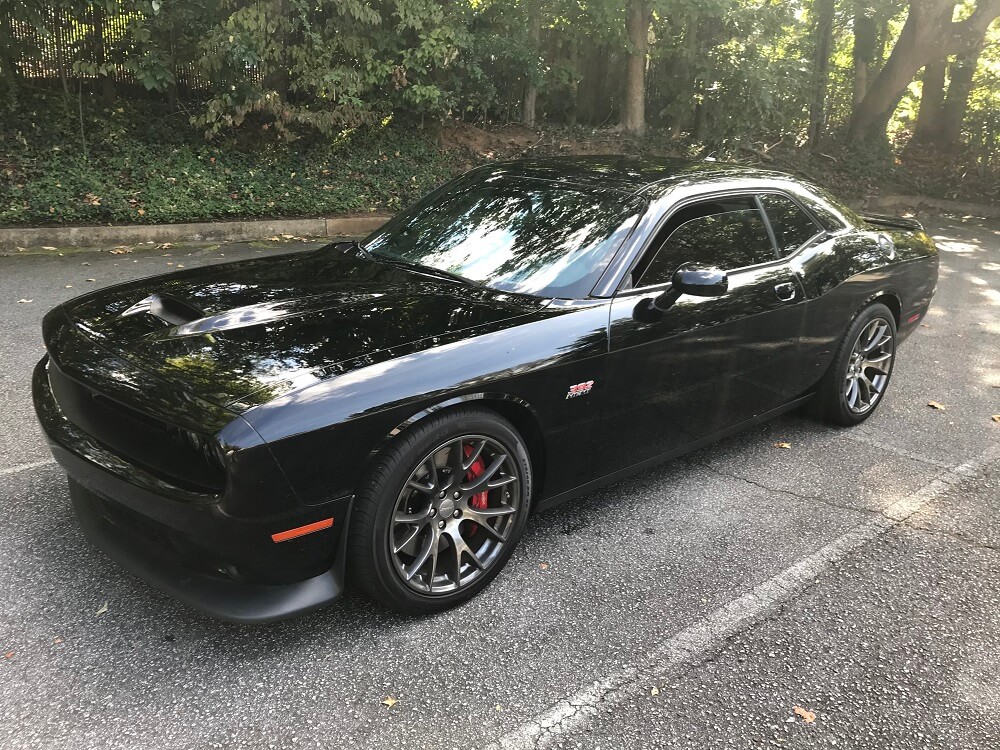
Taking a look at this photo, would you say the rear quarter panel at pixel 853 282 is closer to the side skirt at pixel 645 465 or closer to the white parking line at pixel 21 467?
the side skirt at pixel 645 465

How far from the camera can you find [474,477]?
9.14ft

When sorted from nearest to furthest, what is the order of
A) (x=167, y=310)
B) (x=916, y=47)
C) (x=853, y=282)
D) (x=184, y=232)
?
(x=167, y=310), (x=853, y=282), (x=184, y=232), (x=916, y=47)

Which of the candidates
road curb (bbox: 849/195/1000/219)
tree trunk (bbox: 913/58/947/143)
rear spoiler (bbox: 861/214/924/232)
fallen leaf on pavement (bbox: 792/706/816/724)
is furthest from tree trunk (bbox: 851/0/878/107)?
fallen leaf on pavement (bbox: 792/706/816/724)

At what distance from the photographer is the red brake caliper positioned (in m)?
2.74

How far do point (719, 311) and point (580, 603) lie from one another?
57.1 inches

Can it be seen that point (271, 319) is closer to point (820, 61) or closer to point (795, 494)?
point (795, 494)

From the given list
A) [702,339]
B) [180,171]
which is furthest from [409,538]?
[180,171]

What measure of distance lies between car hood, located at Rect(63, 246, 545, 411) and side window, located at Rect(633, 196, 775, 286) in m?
0.63

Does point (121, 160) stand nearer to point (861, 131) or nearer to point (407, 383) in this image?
point (407, 383)

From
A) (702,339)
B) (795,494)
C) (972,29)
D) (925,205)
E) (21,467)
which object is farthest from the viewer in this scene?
(925,205)

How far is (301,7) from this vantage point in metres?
9.80

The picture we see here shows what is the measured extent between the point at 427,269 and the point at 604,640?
5.62ft

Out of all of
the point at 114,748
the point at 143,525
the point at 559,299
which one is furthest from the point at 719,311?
the point at 114,748

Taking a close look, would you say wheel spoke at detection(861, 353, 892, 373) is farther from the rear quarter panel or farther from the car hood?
the car hood
